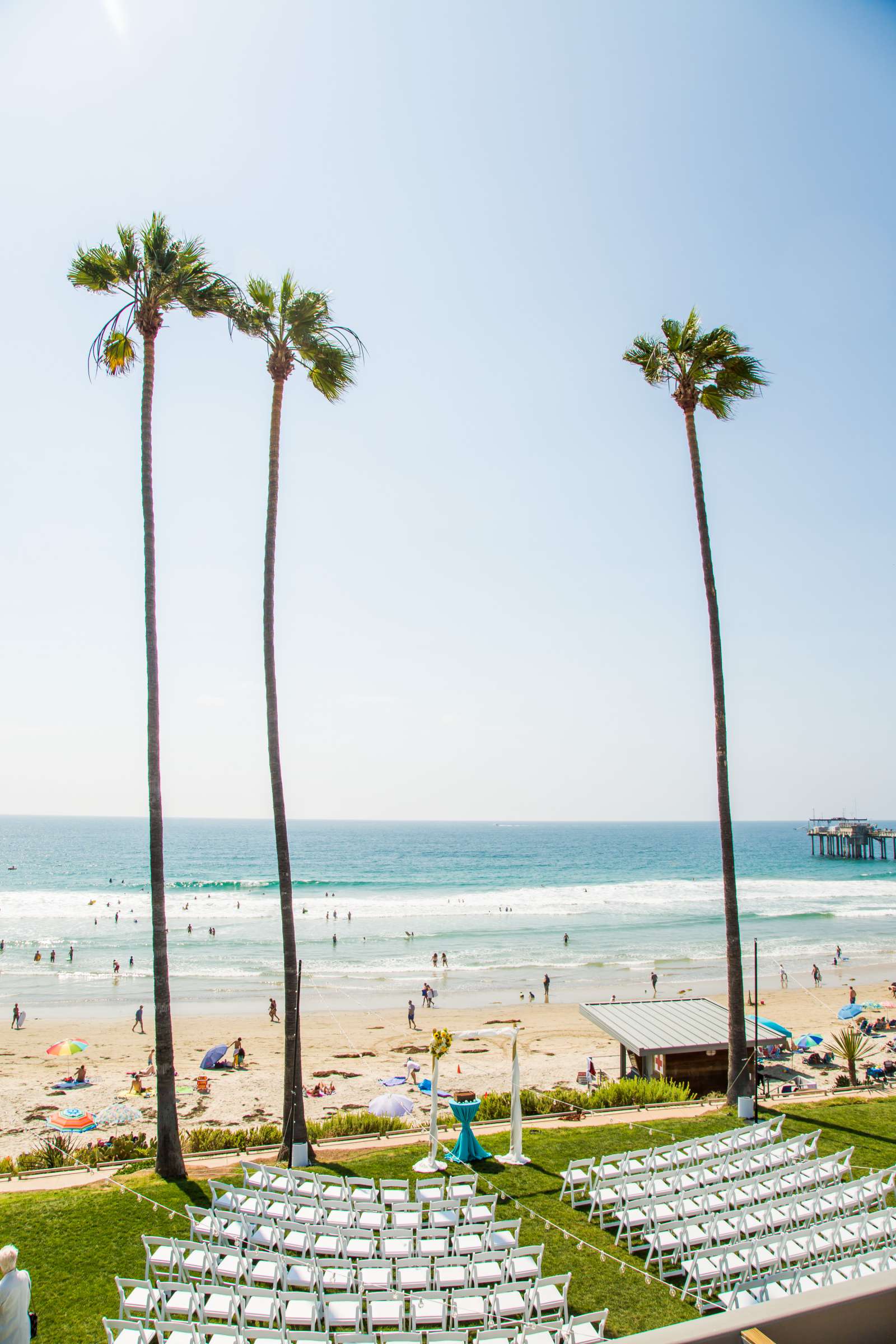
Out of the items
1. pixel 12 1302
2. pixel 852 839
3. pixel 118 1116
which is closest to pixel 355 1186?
pixel 12 1302

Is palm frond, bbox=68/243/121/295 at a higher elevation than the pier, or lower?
higher

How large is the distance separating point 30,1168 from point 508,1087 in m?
14.4

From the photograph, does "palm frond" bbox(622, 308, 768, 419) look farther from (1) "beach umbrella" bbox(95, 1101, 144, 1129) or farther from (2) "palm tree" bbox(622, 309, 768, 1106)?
(1) "beach umbrella" bbox(95, 1101, 144, 1129)

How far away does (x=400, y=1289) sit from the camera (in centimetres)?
862

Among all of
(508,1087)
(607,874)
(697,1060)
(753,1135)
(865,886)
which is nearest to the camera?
(753,1135)

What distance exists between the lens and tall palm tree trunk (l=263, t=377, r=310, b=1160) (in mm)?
13422

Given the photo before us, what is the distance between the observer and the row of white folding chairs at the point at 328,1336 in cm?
697

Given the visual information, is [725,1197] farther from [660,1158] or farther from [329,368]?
[329,368]

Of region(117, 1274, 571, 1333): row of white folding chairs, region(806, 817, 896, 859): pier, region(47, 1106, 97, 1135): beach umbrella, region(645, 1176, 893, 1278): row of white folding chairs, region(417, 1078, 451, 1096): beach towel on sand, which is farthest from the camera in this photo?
region(806, 817, 896, 859): pier

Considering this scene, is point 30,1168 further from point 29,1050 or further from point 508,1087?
point 29,1050

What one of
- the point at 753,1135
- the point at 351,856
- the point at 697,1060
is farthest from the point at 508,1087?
the point at 351,856

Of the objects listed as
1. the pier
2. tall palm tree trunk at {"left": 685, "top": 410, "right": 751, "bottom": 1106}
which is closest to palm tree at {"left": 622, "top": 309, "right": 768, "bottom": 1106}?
tall palm tree trunk at {"left": 685, "top": 410, "right": 751, "bottom": 1106}

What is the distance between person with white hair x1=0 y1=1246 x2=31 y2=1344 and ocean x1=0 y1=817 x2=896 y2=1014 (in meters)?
34.0

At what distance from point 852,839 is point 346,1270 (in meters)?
134
